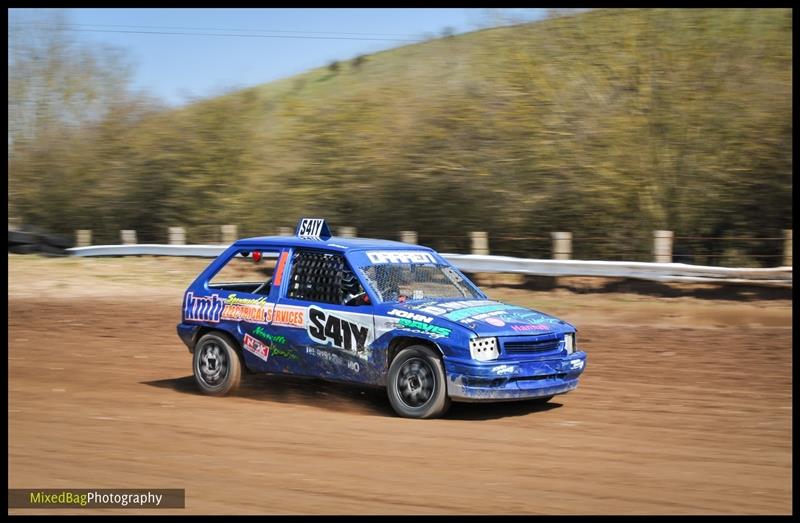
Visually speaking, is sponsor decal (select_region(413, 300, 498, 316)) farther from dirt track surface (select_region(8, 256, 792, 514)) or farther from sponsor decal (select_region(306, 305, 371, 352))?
dirt track surface (select_region(8, 256, 792, 514))

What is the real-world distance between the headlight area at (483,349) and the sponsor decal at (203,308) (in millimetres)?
2895

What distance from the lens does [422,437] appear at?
7.54 m

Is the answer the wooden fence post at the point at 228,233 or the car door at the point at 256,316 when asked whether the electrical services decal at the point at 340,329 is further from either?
the wooden fence post at the point at 228,233

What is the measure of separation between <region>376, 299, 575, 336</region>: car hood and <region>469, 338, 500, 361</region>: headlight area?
0.20ft

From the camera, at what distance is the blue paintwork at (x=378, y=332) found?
821 centimetres

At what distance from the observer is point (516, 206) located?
22359mm

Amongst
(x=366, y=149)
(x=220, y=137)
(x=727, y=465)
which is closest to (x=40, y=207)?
(x=220, y=137)

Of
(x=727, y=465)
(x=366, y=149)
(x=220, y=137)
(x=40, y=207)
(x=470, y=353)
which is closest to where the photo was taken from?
(x=727, y=465)

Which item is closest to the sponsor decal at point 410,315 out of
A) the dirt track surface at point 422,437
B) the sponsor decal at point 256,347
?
the dirt track surface at point 422,437

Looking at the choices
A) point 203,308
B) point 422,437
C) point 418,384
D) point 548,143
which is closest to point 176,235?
point 548,143

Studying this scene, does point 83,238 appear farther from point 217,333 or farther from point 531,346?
point 531,346

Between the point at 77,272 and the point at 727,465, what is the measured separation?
18952 millimetres

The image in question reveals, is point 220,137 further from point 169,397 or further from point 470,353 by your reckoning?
point 470,353

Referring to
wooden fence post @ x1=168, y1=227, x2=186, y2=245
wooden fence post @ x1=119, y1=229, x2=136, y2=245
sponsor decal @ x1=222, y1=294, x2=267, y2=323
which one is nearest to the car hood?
sponsor decal @ x1=222, y1=294, x2=267, y2=323
